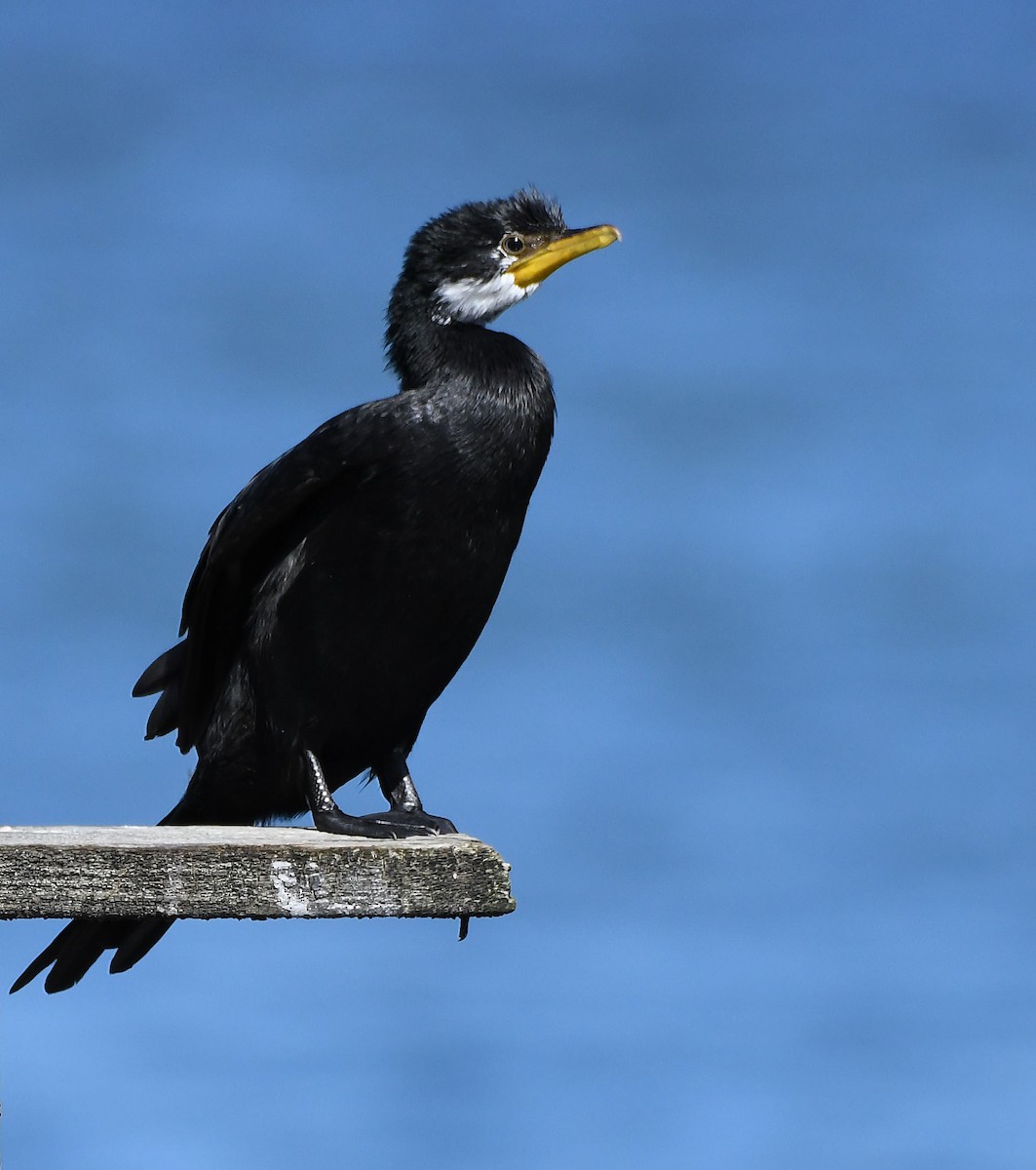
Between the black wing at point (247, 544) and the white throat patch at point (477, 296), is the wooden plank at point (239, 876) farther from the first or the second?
the white throat patch at point (477, 296)

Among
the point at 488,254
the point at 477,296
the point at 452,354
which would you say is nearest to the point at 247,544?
the point at 452,354

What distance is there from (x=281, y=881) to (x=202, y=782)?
1.45 meters

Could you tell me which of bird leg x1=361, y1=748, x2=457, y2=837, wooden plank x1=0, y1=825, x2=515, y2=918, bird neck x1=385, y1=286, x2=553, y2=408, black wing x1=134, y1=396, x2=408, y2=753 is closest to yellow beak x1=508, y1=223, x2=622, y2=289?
bird neck x1=385, y1=286, x2=553, y2=408

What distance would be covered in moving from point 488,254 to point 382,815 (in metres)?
1.83

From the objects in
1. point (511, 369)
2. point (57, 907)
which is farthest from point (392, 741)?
point (57, 907)

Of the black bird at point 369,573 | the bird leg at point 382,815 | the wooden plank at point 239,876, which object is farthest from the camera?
the black bird at point 369,573

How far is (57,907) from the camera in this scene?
3.82 m

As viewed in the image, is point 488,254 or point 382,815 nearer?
point 382,815

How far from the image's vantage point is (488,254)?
541 centimetres

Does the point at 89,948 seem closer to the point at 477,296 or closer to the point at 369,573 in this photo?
the point at 369,573

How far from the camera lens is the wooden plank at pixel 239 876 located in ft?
12.5

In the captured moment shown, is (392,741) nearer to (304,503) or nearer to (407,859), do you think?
(304,503)

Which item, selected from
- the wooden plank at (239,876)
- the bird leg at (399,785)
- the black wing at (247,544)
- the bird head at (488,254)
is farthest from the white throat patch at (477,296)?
the wooden plank at (239,876)

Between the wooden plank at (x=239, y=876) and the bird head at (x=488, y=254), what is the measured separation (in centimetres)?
194
